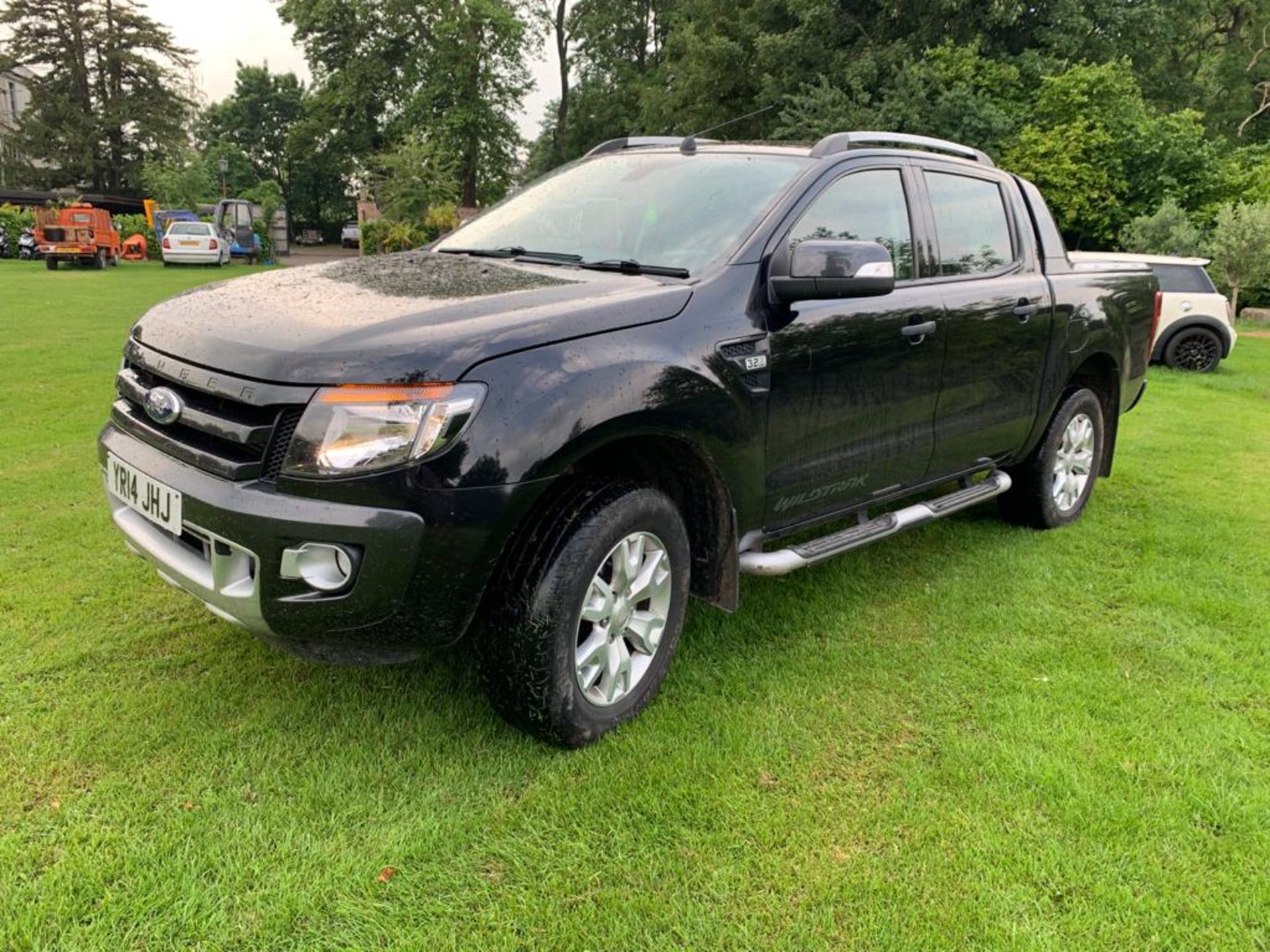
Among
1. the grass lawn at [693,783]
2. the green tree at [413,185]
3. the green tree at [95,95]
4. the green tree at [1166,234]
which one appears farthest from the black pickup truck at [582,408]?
the green tree at [95,95]

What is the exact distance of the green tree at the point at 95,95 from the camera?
48.3 metres

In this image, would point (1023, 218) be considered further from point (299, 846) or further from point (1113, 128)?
point (1113, 128)

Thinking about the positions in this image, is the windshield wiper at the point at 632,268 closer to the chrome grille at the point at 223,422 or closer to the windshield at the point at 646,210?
the windshield at the point at 646,210

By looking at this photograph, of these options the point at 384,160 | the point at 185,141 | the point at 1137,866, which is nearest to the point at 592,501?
the point at 1137,866

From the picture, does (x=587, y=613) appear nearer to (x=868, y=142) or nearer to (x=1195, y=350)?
(x=868, y=142)

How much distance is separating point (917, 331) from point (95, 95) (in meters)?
59.8

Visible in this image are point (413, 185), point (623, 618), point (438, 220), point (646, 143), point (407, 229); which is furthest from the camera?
point (413, 185)

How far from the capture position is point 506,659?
8.00 feet

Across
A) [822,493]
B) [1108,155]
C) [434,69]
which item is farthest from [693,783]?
[434,69]

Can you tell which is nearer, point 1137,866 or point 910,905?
point 910,905

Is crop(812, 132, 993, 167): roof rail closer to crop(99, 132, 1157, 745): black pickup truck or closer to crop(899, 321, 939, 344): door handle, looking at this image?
crop(99, 132, 1157, 745): black pickup truck

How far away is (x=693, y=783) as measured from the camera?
252 cm

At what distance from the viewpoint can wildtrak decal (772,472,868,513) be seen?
3115 mm

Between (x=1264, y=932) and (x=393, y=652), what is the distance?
2221 millimetres
